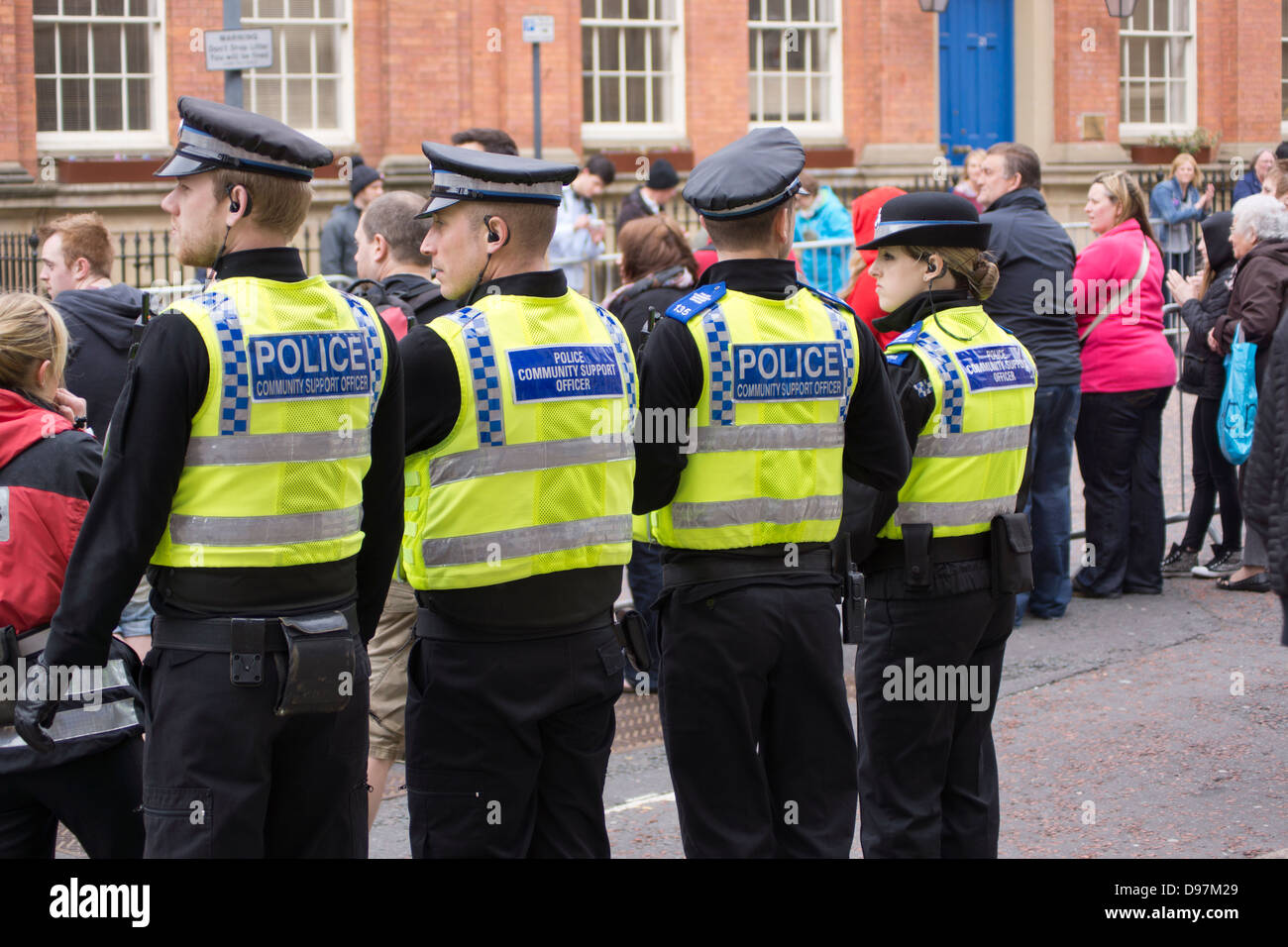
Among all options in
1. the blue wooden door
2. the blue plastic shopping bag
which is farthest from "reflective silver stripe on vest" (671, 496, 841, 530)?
the blue wooden door

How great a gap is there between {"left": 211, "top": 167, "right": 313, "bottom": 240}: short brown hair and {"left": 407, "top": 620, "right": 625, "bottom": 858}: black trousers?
3.36 feet

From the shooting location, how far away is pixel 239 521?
3420mm

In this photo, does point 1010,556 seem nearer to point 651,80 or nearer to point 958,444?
point 958,444

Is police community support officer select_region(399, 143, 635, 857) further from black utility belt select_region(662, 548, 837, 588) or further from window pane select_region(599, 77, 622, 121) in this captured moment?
window pane select_region(599, 77, 622, 121)

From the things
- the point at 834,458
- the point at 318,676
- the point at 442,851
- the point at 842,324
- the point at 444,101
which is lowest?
the point at 442,851

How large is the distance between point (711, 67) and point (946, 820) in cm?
1615

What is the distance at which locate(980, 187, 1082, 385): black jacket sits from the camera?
8.36 m

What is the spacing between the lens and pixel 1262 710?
7168 millimetres

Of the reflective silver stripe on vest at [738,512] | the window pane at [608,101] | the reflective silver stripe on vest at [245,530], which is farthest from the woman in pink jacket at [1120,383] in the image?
the window pane at [608,101]

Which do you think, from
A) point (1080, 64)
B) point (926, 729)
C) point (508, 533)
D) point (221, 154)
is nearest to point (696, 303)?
point (508, 533)

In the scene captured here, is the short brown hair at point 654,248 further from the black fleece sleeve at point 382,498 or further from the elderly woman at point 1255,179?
the elderly woman at point 1255,179

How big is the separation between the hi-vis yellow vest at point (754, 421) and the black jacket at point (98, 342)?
3.17 m
